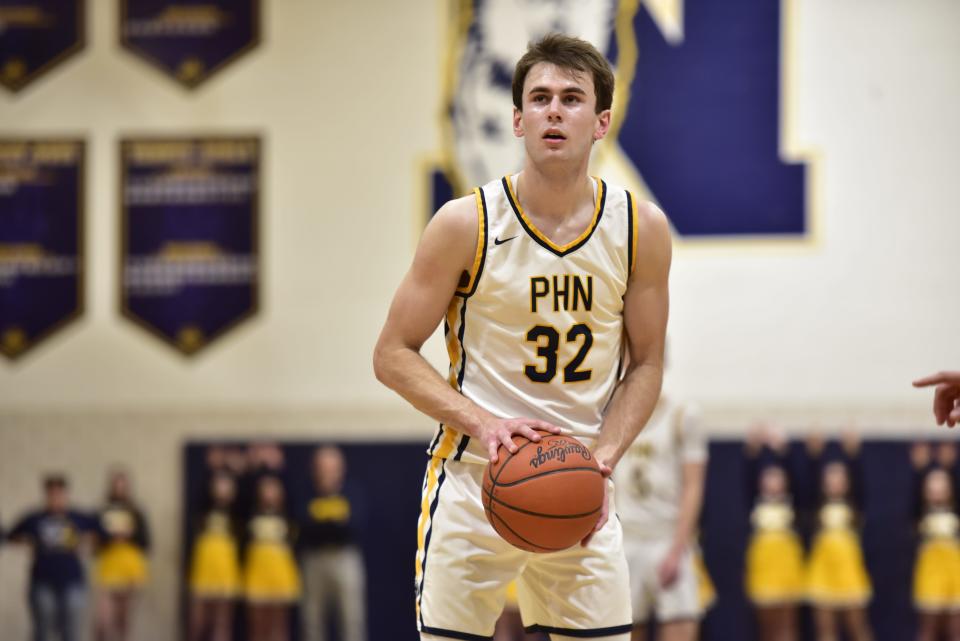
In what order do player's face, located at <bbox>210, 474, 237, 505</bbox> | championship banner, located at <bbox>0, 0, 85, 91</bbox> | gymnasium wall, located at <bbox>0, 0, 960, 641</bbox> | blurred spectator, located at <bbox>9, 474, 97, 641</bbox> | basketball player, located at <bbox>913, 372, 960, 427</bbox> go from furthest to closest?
championship banner, located at <bbox>0, 0, 85, 91</bbox> → player's face, located at <bbox>210, 474, 237, 505</bbox> → gymnasium wall, located at <bbox>0, 0, 960, 641</bbox> → blurred spectator, located at <bbox>9, 474, 97, 641</bbox> → basketball player, located at <bbox>913, 372, 960, 427</bbox>

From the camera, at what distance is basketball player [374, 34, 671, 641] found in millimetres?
3334

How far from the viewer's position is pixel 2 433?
10.2 m

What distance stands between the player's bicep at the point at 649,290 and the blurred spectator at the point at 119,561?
722cm

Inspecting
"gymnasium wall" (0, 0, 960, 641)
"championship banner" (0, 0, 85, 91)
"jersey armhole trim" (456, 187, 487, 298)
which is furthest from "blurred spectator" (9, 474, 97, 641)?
"jersey armhole trim" (456, 187, 487, 298)

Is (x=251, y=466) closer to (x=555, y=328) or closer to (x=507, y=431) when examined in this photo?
(x=555, y=328)

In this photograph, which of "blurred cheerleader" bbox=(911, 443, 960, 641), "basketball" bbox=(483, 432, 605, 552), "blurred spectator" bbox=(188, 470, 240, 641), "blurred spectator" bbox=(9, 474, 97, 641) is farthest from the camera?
"blurred spectator" bbox=(188, 470, 240, 641)

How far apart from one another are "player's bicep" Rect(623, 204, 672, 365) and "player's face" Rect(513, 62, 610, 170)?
33 centimetres

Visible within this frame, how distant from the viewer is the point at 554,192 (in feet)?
11.2

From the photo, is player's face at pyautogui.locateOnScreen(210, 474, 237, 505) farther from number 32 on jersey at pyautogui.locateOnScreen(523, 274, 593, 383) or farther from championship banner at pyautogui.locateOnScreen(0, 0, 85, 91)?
number 32 on jersey at pyautogui.locateOnScreen(523, 274, 593, 383)

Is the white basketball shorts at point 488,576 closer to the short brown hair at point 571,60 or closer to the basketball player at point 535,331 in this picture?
the basketball player at point 535,331

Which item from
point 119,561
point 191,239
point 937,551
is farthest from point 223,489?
point 937,551

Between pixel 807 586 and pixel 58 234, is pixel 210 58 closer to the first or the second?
pixel 58 234

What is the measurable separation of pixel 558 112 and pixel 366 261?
6843mm

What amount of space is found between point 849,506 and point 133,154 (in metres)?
6.80
